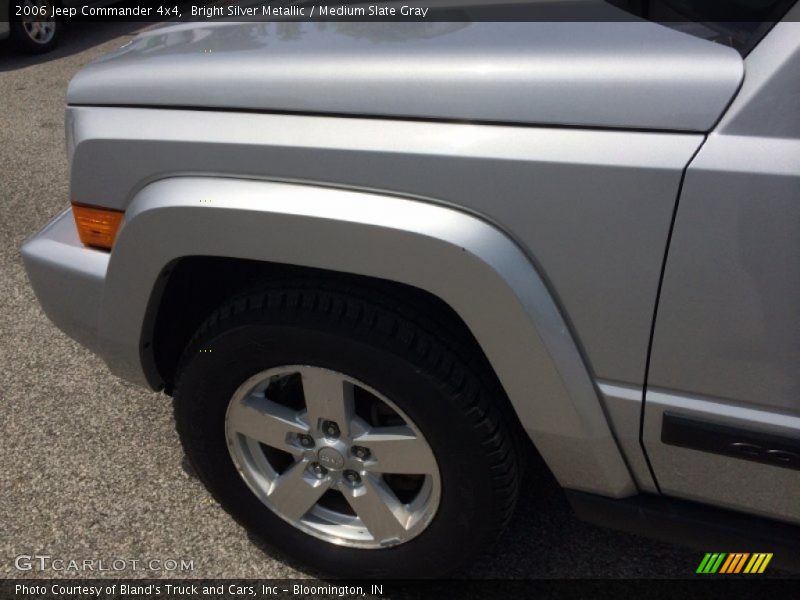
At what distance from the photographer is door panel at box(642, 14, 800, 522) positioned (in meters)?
1.23

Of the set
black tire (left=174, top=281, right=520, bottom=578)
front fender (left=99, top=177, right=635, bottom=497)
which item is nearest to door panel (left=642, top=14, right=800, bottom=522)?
front fender (left=99, top=177, right=635, bottom=497)

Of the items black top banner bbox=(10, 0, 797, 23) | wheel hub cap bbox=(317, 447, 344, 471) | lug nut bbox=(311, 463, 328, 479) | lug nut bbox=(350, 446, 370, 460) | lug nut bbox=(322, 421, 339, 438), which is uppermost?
black top banner bbox=(10, 0, 797, 23)

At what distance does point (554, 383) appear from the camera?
148cm

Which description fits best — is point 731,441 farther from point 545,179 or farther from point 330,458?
point 330,458

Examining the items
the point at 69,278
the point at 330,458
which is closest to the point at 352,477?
the point at 330,458

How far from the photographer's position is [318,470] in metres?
1.95

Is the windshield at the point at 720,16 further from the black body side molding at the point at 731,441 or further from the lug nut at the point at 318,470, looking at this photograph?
the lug nut at the point at 318,470

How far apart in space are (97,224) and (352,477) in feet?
2.69

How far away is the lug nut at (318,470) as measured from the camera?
1933mm

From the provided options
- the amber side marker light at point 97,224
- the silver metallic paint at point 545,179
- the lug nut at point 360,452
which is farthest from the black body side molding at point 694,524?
the amber side marker light at point 97,224

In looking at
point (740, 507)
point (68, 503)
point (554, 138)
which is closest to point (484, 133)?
point (554, 138)

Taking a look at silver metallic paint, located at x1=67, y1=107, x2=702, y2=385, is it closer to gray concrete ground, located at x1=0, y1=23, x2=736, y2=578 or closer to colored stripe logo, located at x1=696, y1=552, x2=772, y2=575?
colored stripe logo, located at x1=696, y1=552, x2=772, y2=575

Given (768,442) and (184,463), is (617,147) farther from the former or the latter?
(184,463)

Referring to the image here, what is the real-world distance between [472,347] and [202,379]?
0.62m
